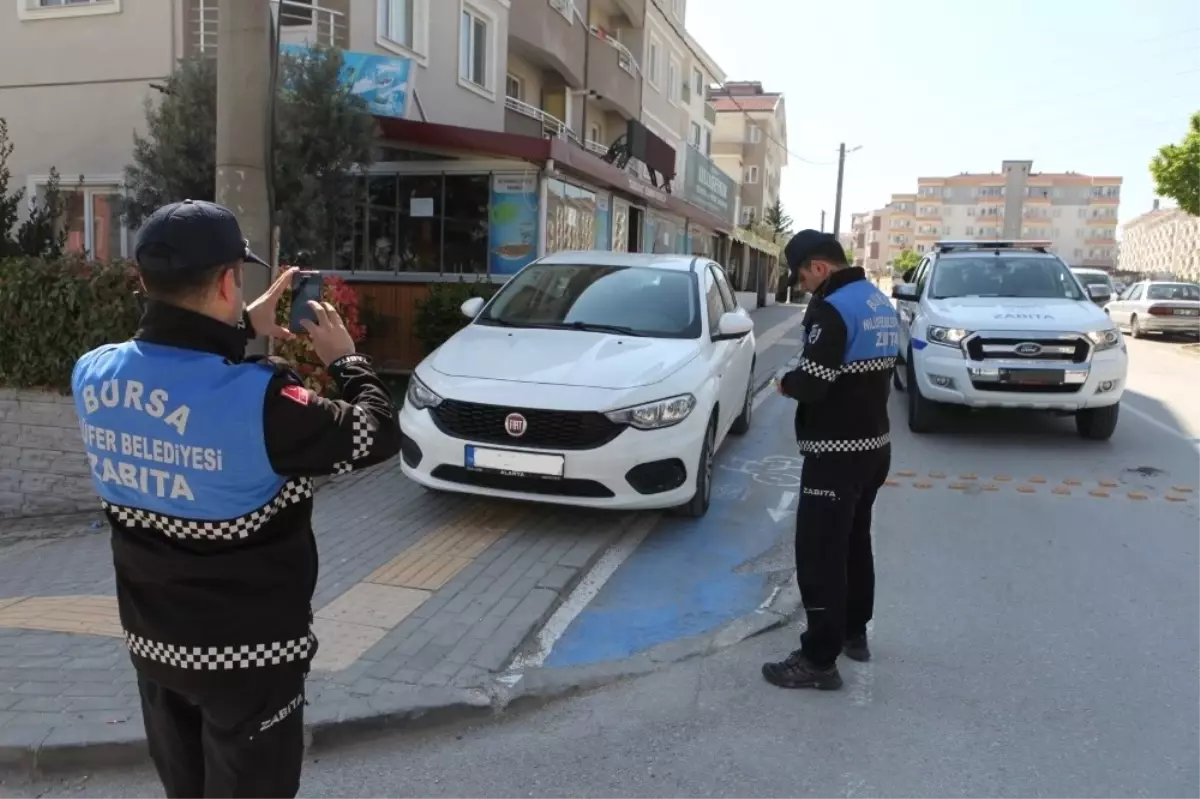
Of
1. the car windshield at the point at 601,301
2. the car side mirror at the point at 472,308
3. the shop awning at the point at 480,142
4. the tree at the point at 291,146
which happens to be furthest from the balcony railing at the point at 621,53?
the car side mirror at the point at 472,308

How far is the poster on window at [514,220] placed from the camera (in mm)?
12664

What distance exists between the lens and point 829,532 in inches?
146

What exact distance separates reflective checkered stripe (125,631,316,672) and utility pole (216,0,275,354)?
351cm

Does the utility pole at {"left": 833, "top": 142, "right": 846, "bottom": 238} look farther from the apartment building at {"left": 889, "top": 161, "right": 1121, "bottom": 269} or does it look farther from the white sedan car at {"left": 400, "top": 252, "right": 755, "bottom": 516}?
the apartment building at {"left": 889, "top": 161, "right": 1121, "bottom": 269}

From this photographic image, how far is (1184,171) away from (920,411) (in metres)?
20.1

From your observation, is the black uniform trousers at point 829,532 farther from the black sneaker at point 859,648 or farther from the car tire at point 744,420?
the car tire at point 744,420

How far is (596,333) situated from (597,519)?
49.9 inches

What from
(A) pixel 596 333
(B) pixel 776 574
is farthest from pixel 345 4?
(B) pixel 776 574

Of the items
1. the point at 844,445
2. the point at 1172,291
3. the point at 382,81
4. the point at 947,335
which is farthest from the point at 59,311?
the point at 1172,291

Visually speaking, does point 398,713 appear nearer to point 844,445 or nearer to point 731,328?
point 844,445

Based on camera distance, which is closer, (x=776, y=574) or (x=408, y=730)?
(x=408, y=730)

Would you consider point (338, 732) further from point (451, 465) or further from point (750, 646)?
point (451, 465)

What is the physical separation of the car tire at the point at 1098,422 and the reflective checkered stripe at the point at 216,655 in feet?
28.1

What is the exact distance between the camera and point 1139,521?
6422 millimetres
